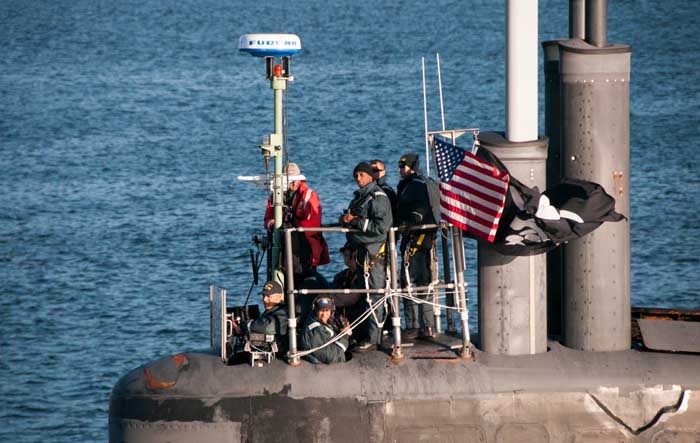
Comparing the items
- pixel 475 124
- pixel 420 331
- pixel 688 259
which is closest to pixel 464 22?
pixel 475 124

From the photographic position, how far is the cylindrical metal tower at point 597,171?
62.8ft

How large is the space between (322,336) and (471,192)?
231 cm

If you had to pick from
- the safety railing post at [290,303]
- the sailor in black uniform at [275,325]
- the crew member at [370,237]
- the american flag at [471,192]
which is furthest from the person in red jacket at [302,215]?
the american flag at [471,192]

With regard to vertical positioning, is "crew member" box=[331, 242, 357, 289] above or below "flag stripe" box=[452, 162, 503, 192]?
below

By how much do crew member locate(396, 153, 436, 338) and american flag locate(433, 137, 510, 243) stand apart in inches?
55.7

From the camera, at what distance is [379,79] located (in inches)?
3880

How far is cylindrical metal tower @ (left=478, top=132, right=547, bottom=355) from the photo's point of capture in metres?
19.1

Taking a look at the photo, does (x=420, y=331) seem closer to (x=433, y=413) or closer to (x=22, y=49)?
(x=433, y=413)

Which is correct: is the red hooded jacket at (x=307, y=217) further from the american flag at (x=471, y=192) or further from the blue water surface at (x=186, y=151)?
the blue water surface at (x=186, y=151)

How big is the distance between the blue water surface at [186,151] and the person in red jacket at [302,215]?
48.2 feet

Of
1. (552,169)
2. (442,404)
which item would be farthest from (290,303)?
(552,169)

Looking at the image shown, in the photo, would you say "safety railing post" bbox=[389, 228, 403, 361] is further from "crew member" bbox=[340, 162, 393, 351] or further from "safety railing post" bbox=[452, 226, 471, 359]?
"safety railing post" bbox=[452, 226, 471, 359]

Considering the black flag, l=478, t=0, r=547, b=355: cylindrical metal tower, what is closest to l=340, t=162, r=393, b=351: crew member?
l=478, t=0, r=547, b=355: cylindrical metal tower

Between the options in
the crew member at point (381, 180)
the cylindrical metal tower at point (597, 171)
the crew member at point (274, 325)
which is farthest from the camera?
the crew member at point (381, 180)
